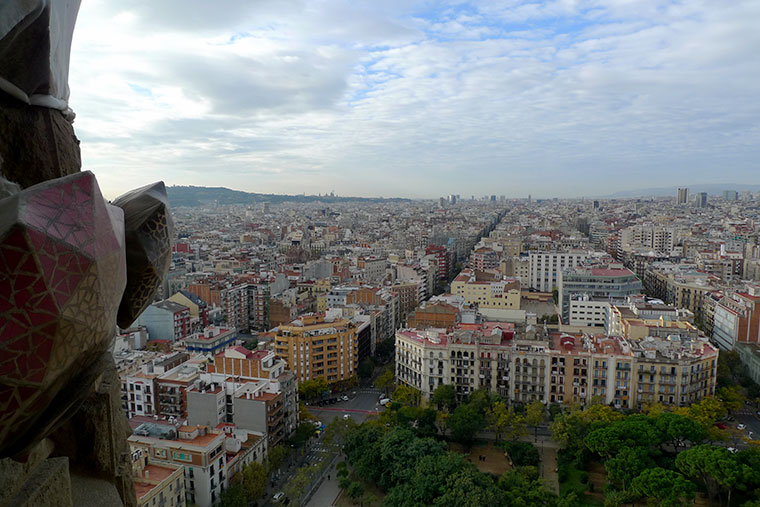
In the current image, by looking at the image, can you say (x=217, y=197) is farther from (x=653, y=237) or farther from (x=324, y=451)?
(x=324, y=451)

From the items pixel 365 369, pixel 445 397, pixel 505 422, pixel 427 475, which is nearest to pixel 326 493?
pixel 427 475

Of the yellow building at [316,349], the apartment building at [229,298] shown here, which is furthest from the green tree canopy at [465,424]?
the apartment building at [229,298]

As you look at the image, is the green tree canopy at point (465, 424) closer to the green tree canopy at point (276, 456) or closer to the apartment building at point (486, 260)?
the green tree canopy at point (276, 456)

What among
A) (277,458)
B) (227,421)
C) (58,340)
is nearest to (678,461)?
(277,458)

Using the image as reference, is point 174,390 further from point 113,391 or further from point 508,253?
point 508,253

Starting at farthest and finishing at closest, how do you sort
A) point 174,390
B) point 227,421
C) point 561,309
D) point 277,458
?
point 561,309, point 174,390, point 227,421, point 277,458

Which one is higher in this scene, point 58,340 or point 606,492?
point 58,340

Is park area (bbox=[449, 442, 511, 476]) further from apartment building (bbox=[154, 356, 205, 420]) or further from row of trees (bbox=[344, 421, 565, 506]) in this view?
apartment building (bbox=[154, 356, 205, 420])
